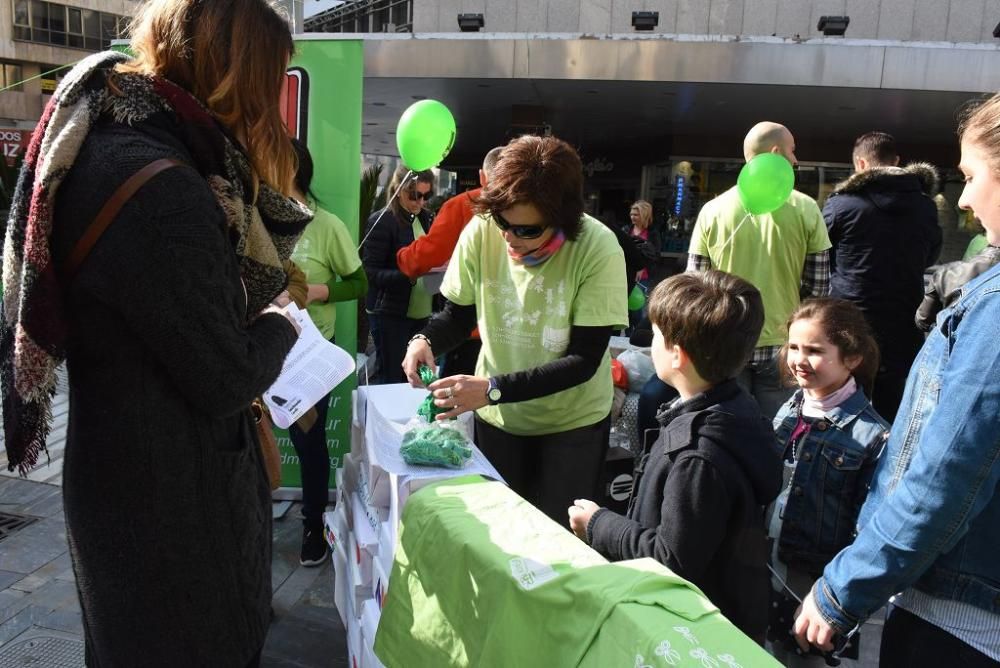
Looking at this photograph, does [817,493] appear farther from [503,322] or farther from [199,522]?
[199,522]

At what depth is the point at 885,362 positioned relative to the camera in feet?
13.5

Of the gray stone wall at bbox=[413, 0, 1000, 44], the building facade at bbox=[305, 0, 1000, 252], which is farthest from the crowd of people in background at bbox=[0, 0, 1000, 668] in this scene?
the gray stone wall at bbox=[413, 0, 1000, 44]

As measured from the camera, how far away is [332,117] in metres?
3.99

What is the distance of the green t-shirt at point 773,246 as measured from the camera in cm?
384

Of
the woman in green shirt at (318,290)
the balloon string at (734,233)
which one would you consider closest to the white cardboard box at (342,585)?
the woman in green shirt at (318,290)

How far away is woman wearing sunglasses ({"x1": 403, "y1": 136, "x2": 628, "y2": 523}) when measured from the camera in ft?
7.50

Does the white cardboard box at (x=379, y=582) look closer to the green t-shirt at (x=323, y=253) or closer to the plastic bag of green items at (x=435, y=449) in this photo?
the plastic bag of green items at (x=435, y=449)

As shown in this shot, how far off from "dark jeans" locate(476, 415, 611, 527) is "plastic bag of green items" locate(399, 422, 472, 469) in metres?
0.50

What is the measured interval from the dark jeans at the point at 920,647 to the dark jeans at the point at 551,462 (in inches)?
45.1

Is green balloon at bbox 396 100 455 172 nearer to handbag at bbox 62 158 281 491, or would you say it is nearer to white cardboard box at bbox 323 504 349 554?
white cardboard box at bbox 323 504 349 554

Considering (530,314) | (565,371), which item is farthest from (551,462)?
(530,314)

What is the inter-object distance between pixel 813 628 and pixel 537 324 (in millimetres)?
1259

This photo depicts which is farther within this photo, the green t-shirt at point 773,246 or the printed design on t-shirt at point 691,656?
the green t-shirt at point 773,246

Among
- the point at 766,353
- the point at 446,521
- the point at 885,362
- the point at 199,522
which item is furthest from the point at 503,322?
the point at 885,362
